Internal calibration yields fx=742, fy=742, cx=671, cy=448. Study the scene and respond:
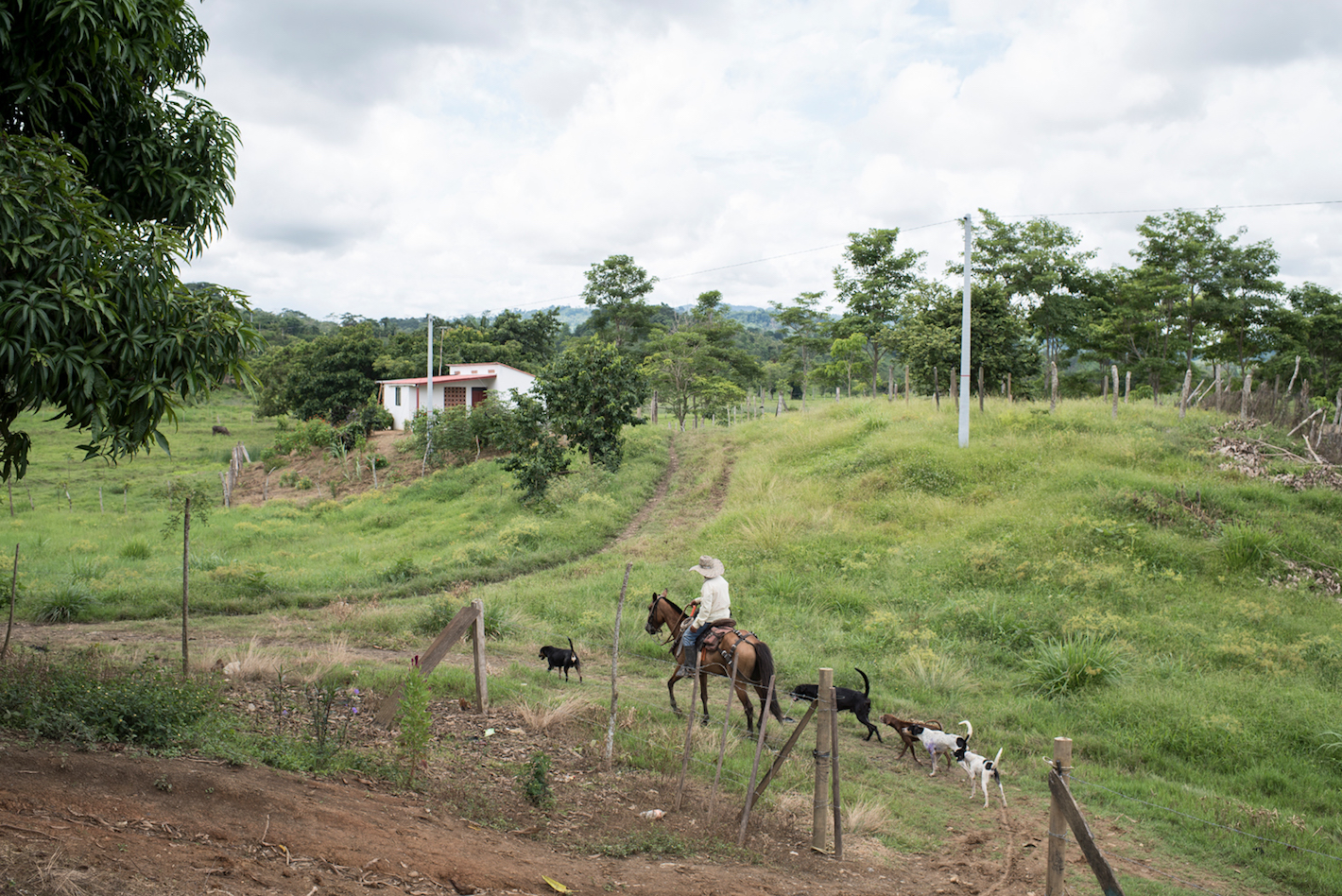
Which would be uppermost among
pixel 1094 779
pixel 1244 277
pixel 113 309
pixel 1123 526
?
pixel 1244 277

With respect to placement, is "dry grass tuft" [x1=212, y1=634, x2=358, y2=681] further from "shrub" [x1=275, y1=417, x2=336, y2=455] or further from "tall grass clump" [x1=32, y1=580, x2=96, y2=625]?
"shrub" [x1=275, y1=417, x2=336, y2=455]

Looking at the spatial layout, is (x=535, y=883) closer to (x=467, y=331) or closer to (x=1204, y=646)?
(x=1204, y=646)

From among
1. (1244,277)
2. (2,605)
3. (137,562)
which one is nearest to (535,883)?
(2,605)

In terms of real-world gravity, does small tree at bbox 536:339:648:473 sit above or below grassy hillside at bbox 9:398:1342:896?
above

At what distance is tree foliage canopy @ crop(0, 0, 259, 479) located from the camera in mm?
4668

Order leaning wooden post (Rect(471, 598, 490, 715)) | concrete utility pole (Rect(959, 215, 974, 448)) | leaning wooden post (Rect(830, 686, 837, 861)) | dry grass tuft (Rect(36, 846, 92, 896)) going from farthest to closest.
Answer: concrete utility pole (Rect(959, 215, 974, 448))
leaning wooden post (Rect(471, 598, 490, 715))
leaning wooden post (Rect(830, 686, 837, 861))
dry grass tuft (Rect(36, 846, 92, 896))

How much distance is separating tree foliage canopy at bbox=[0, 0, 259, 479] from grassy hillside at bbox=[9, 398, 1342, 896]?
5.27 metres

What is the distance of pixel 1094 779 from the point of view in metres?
7.81

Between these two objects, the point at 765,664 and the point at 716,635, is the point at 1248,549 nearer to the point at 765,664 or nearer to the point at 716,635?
the point at 765,664

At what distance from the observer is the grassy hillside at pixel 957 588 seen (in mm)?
7691

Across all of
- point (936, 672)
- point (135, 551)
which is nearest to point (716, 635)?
point (936, 672)

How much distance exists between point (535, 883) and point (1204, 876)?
17.9 feet

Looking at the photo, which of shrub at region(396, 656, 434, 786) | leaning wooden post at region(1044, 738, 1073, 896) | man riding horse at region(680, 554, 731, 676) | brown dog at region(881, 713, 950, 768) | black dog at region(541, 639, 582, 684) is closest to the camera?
leaning wooden post at region(1044, 738, 1073, 896)

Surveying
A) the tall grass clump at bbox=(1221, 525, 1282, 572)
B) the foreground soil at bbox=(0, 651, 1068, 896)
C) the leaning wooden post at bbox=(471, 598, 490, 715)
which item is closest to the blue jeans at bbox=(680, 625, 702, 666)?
the foreground soil at bbox=(0, 651, 1068, 896)
